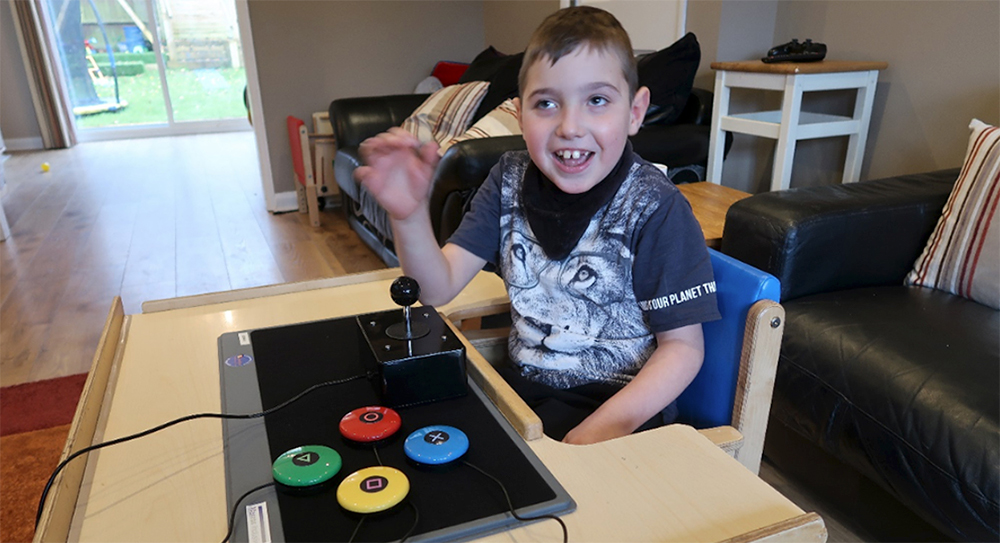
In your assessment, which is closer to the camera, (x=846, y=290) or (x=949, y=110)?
(x=846, y=290)

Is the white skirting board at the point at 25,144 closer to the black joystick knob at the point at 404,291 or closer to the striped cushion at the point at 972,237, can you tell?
the black joystick knob at the point at 404,291

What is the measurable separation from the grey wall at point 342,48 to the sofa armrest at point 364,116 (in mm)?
564

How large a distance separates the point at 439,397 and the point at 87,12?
24.4ft

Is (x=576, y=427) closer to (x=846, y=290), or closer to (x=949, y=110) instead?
(x=846, y=290)

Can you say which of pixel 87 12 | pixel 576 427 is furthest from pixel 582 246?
pixel 87 12

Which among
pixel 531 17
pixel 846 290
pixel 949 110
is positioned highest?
pixel 531 17

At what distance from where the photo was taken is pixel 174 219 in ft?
11.7

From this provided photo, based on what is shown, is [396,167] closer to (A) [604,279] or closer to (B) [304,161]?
(A) [604,279]

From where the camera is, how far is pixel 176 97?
6.80 metres

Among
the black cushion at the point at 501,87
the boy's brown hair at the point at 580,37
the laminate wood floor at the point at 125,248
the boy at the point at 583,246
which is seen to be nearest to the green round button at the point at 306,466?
the boy at the point at 583,246

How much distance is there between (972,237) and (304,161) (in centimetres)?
287

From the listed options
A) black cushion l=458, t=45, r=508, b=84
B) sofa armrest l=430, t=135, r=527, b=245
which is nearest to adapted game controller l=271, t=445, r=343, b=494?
sofa armrest l=430, t=135, r=527, b=245

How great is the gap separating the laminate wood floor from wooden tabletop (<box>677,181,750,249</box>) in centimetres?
114

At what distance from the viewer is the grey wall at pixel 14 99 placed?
562 cm
